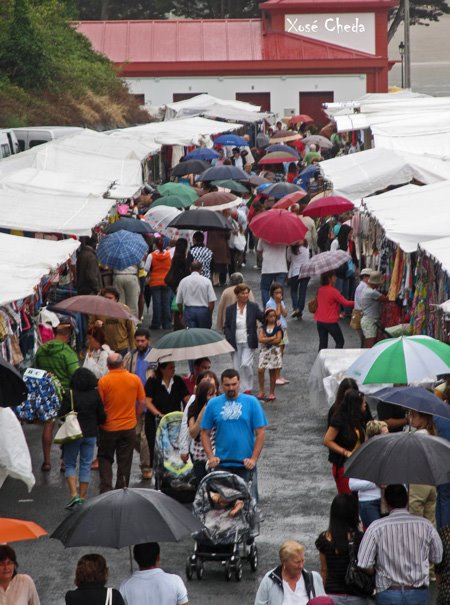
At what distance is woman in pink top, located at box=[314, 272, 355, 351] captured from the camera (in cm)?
1720

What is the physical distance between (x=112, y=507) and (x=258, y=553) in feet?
10.2

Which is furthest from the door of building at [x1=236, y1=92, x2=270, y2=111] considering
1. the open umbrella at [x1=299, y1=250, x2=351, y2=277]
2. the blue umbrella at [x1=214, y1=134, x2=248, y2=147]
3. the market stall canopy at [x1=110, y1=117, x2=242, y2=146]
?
the open umbrella at [x1=299, y1=250, x2=351, y2=277]

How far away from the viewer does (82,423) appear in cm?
1220

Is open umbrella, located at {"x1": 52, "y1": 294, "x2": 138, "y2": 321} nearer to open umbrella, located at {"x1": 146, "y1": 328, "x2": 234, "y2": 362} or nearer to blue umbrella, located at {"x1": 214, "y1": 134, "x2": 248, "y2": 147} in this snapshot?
open umbrella, located at {"x1": 146, "y1": 328, "x2": 234, "y2": 362}

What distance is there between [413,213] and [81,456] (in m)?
6.12

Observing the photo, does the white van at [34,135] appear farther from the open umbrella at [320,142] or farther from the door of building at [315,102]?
the door of building at [315,102]

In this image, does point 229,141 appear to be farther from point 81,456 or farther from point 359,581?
point 359,581

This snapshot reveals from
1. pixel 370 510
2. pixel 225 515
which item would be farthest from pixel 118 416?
pixel 370 510

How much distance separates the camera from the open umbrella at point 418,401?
10102 millimetres

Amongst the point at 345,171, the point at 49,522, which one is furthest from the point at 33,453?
the point at 345,171

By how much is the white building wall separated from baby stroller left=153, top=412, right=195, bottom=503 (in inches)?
2015

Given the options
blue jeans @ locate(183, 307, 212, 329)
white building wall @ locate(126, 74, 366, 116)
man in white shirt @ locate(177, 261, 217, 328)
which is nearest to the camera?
man in white shirt @ locate(177, 261, 217, 328)

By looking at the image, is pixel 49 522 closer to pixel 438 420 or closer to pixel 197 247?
pixel 438 420

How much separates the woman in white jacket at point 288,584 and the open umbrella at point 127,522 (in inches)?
23.1
